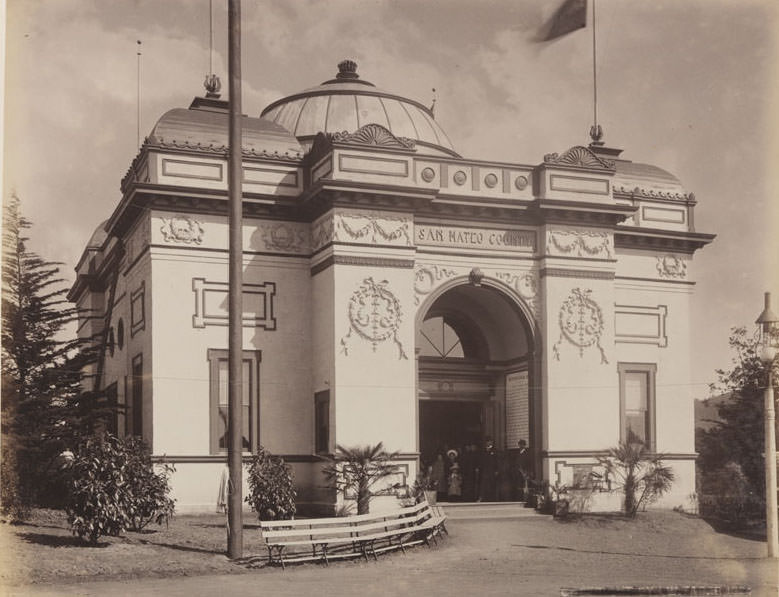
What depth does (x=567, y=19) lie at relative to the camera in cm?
1727

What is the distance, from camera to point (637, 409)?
2820cm

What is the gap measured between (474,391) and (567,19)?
44.1 ft

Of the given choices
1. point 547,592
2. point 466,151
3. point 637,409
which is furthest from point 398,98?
point 547,592

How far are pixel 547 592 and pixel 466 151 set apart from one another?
13.3 m

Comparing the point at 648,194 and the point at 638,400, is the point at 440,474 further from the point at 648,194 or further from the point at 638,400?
the point at 648,194

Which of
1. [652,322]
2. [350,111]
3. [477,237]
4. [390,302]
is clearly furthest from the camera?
[350,111]

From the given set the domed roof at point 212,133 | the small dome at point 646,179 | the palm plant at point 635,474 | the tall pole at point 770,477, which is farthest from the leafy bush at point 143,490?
the small dome at point 646,179

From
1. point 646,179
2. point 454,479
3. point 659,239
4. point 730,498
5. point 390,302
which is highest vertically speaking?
point 646,179

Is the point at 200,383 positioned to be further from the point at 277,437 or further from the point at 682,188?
the point at 682,188

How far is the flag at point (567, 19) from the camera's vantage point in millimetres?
17156

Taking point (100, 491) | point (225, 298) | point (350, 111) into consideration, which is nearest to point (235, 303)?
point (100, 491)

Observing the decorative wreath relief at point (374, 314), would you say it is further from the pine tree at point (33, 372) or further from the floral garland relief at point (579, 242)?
the pine tree at point (33, 372)

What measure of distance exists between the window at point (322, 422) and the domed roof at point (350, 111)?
836cm

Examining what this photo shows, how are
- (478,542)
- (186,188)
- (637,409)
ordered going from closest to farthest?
(478,542) < (186,188) < (637,409)
